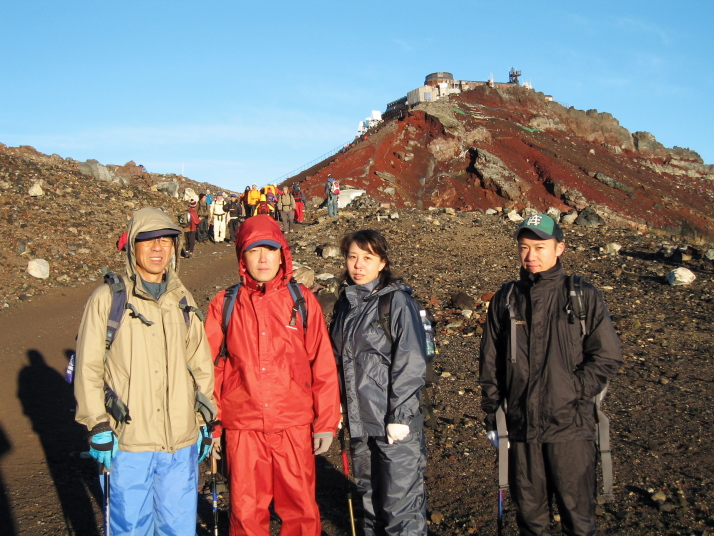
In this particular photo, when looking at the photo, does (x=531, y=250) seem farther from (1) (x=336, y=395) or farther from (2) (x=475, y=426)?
(2) (x=475, y=426)

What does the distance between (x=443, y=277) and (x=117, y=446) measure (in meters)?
9.03

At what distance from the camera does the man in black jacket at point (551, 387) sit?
288cm

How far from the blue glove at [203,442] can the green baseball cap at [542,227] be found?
1849mm

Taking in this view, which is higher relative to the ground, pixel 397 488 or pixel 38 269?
pixel 38 269

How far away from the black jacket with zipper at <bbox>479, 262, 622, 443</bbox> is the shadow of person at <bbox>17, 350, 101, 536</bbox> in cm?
285

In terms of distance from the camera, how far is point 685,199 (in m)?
44.1

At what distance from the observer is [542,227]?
3.07 m

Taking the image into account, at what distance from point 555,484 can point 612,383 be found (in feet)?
13.6

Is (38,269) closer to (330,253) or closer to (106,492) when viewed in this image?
(330,253)

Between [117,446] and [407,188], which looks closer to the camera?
[117,446]

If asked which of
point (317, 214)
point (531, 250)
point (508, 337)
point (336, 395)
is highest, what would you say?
point (317, 214)

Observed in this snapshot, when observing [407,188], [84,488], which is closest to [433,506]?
[84,488]

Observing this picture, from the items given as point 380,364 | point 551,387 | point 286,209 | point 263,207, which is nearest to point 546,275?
point 551,387

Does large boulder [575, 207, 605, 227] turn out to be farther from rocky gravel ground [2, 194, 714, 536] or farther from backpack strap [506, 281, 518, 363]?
backpack strap [506, 281, 518, 363]
